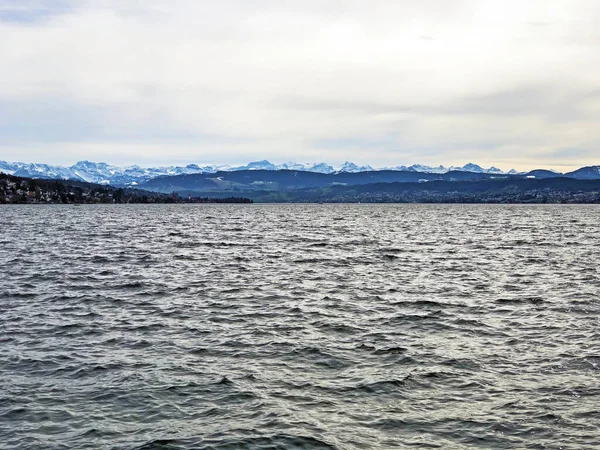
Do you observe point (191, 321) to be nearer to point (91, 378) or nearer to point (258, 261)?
point (91, 378)

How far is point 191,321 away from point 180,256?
108 feet

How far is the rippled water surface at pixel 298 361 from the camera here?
15180 millimetres

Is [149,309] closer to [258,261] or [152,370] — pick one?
[152,370]

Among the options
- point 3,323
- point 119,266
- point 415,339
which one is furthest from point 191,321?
point 119,266

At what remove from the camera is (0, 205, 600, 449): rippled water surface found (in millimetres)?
15180

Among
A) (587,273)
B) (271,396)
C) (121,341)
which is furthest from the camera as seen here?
(587,273)

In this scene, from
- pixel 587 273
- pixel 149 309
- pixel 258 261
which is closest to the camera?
pixel 149 309

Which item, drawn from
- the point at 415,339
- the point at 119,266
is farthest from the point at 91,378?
the point at 119,266

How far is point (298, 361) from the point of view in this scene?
2133cm

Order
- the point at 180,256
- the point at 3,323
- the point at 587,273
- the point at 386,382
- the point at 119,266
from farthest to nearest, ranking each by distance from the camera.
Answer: the point at 180,256 < the point at 119,266 < the point at 587,273 < the point at 3,323 < the point at 386,382

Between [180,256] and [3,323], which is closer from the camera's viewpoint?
[3,323]

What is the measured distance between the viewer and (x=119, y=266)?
50.7 meters

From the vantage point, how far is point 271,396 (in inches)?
695

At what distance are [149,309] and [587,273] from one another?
35062 mm
